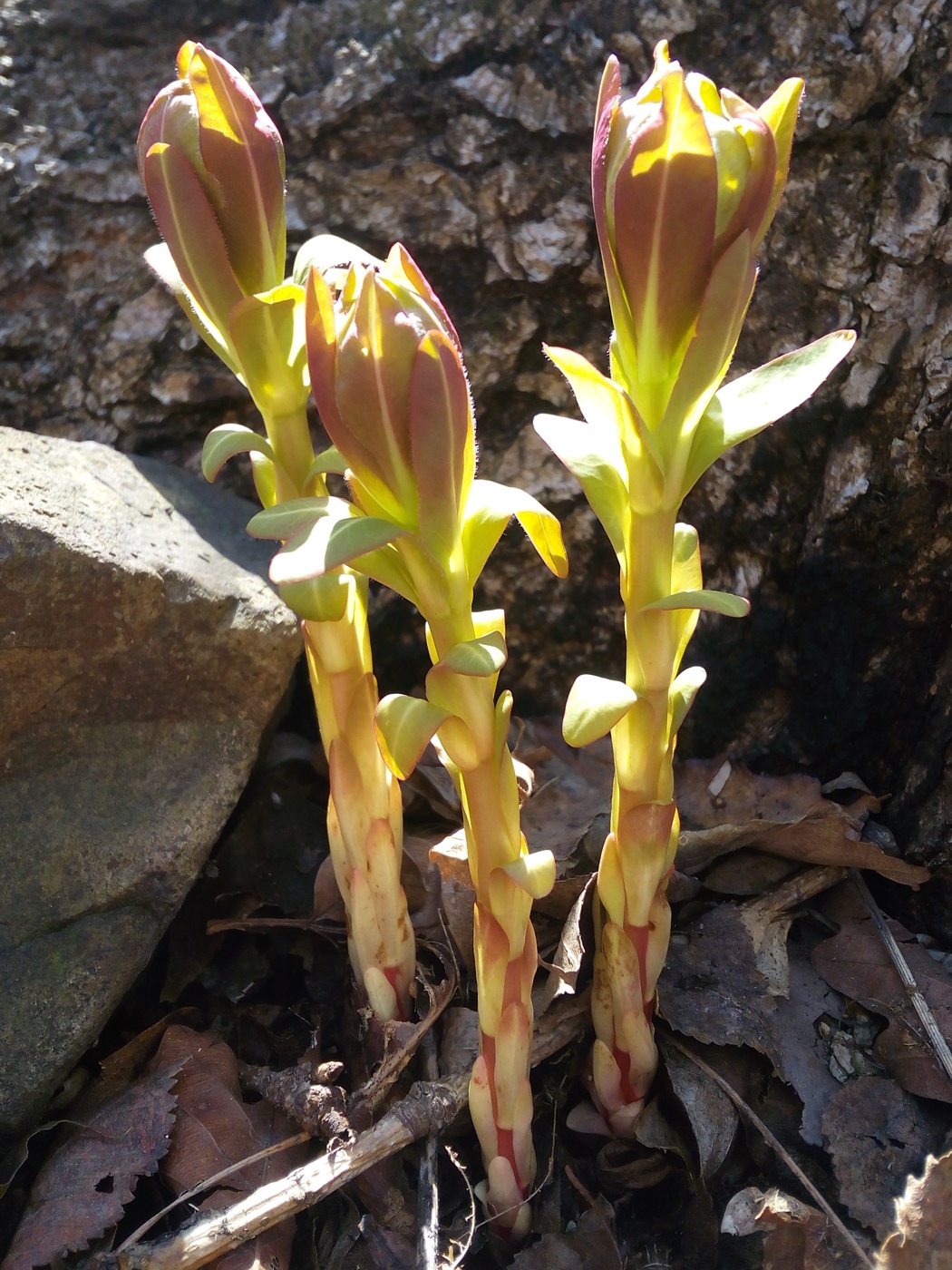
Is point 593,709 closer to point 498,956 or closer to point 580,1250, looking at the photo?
point 498,956

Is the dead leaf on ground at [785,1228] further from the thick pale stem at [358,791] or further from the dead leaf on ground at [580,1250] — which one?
the thick pale stem at [358,791]

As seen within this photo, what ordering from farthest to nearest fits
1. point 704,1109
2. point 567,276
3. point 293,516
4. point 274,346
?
1. point 567,276
2. point 704,1109
3. point 274,346
4. point 293,516

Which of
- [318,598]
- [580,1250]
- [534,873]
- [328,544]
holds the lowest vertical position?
[580,1250]

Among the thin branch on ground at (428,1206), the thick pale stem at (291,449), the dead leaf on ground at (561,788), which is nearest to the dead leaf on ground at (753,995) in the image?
the dead leaf on ground at (561,788)

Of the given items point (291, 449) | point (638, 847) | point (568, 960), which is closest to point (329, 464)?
point (291, 449)

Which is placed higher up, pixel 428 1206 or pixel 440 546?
pixel 440 546

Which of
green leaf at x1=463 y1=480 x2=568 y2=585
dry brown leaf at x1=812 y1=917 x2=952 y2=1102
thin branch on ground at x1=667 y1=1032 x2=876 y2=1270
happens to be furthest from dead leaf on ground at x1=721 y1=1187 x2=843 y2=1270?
green leaf at x1=463 y1=480 x2=568 y2=585

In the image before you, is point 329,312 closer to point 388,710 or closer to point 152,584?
point 388,710
